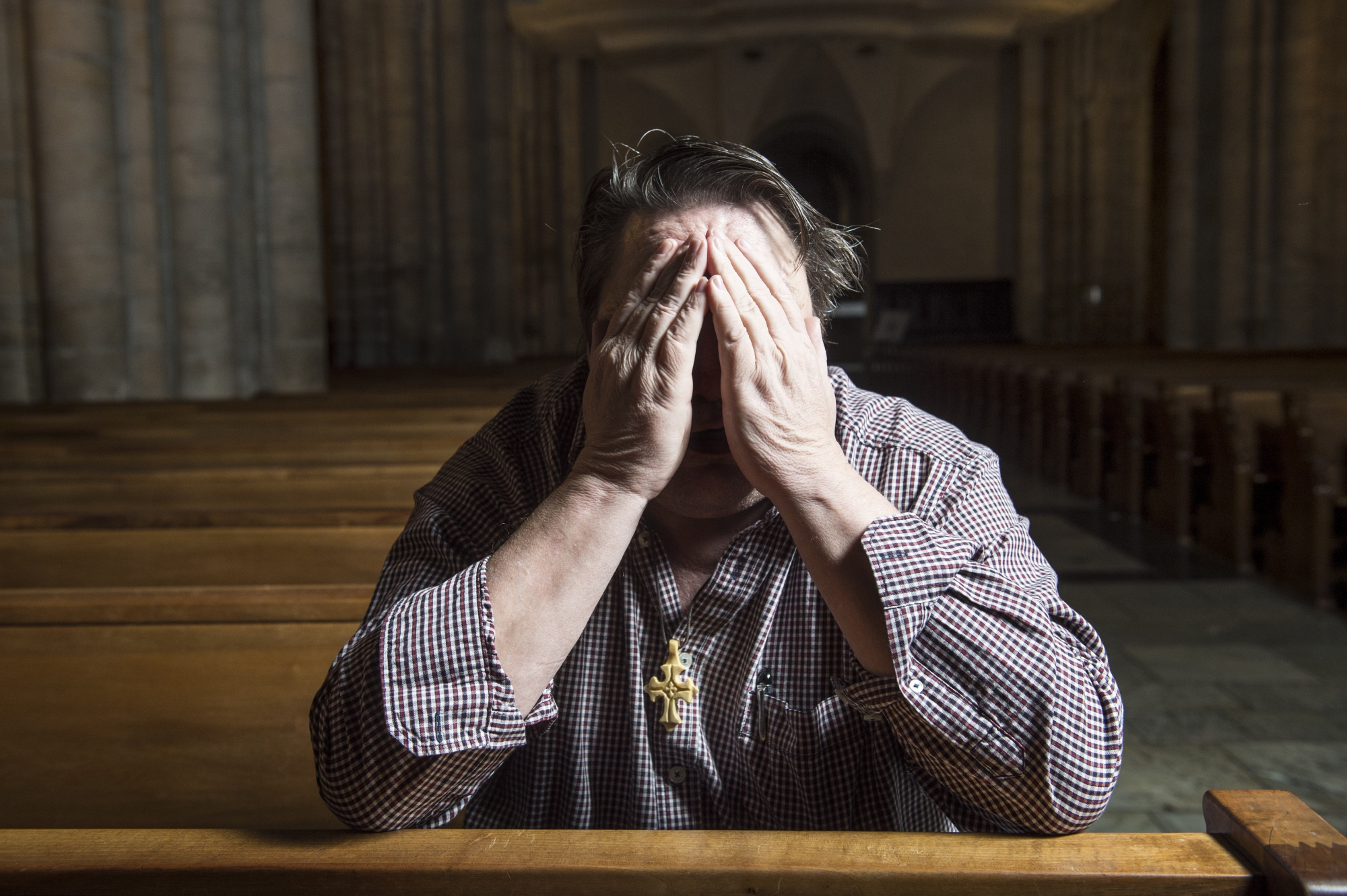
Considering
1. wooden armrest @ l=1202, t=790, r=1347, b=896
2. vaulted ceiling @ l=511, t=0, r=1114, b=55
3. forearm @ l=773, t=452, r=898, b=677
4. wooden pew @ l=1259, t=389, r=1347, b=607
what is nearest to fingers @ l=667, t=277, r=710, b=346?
forearm @ l=773, t=452, r=898, b=677

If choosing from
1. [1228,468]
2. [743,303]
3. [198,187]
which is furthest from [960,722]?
[198,187]

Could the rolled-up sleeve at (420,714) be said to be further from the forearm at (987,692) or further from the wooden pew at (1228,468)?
the wooden pew at (1228,468)

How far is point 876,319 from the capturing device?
72.4 ft

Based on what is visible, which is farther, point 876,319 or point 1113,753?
point 876,319

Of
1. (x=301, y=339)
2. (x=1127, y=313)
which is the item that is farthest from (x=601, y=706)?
(x=1127, y=313)

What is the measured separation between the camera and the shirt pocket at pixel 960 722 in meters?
1.20

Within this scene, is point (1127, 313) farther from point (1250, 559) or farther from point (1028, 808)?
point (1028, 808)

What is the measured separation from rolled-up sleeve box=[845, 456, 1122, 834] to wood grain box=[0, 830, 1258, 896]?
142 mm

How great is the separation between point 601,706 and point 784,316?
0.57m

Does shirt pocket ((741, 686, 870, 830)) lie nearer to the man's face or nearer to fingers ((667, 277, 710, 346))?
the man's face

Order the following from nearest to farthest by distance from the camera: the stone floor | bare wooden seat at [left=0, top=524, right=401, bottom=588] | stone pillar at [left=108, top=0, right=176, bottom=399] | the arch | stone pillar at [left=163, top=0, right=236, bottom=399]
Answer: bare wooden seat at [left=0, top=524, right=401, bottom=588] → the stone floor → stone pillar at [left=108, top=0, right=176, bottom=399] → stone pillar at [left=163, top=0, right=236, bottom=399] → the arch

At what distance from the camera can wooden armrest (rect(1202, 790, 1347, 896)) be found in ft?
3.05

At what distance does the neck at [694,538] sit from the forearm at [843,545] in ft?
0.66

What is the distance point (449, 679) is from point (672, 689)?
0.30 m
